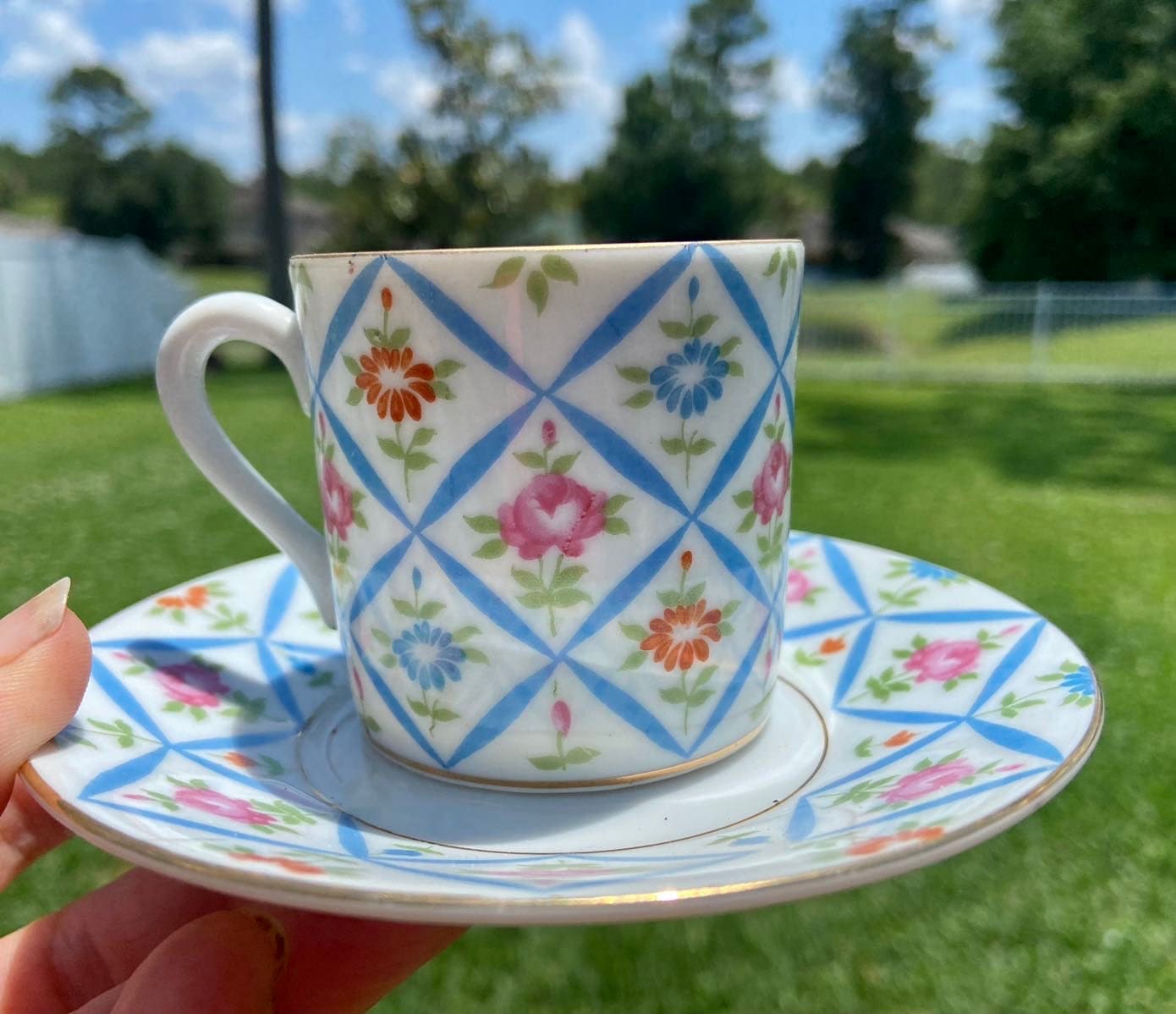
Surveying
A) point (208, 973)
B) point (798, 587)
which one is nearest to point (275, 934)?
point (208, 973)

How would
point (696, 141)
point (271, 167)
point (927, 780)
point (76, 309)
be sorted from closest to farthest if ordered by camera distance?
point (927, 780) → point (271, 167) → point (76, 309) → point (696, 141)

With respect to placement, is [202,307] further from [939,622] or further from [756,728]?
[939,622]

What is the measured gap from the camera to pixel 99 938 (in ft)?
2.65

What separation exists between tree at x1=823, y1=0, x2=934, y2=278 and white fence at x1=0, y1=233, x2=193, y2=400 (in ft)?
26.7

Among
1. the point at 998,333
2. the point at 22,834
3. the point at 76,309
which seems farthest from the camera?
the point at 998,333

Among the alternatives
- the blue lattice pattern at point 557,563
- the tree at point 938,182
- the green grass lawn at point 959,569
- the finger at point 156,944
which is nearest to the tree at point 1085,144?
the green grass lawn at point 959,569

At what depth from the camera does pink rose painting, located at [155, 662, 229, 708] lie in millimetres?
718

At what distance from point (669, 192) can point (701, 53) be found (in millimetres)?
2065

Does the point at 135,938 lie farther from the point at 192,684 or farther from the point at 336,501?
the point at 336,501

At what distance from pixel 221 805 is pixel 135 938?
365 mm

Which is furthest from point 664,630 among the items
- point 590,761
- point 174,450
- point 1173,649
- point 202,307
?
point 174,450

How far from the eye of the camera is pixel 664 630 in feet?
1.96

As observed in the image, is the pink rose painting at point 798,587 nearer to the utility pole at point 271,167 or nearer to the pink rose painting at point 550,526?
the pink rose painting at point 550,526

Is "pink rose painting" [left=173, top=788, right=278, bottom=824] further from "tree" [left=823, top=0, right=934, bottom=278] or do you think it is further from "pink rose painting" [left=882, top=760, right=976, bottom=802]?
"tree" [left=823, top=0, right=934, bottom=278]
